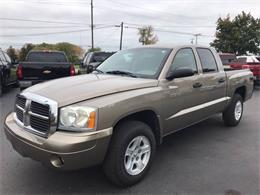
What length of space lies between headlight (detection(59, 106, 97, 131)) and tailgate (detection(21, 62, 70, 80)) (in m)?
6.24

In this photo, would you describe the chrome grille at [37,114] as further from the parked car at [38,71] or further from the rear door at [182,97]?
the parked car at [38,71]

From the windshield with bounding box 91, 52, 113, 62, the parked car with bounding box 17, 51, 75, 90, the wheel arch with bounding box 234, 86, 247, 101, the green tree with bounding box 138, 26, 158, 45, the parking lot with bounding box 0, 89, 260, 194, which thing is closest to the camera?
the parking lot with bounding box 0, 89, 260, 194

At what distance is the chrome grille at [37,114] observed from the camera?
9.36 ft

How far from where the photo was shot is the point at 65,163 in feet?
9.08

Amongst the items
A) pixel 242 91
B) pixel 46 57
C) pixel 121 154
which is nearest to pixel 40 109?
pixel 121 154

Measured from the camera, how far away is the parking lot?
3217 mm

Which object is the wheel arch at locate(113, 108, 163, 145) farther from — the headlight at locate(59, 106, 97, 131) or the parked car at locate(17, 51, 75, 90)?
the parked car at locate(17, 51, 75, 90)

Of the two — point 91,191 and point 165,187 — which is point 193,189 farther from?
point 91,191

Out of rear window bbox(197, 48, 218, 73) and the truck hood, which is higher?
rear window bbox(197, 48, 218, 73)

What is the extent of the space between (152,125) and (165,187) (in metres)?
0.86

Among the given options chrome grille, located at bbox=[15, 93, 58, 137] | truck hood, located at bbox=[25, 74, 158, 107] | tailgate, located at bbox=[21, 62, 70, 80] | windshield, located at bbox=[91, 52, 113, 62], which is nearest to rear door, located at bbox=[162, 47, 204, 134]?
truck hood, located at bbox=[25, 74, 158, 107]

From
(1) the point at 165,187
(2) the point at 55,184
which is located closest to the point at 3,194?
(2) the point at 55,184

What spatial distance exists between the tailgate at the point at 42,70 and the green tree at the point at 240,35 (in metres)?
24.3

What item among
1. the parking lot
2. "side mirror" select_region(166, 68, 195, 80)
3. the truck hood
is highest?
"side mirror" select_region(166, 68, 195, 80)
